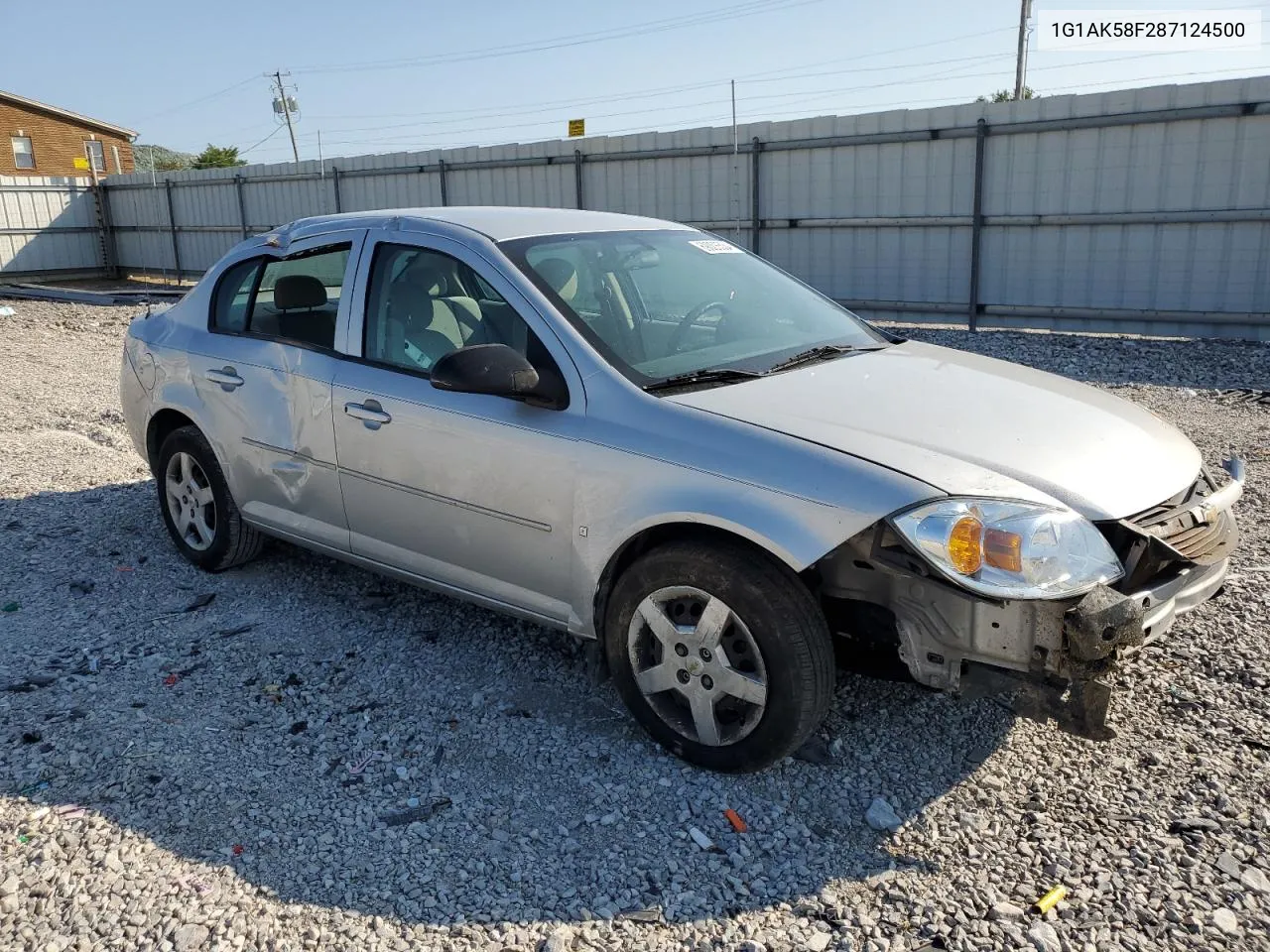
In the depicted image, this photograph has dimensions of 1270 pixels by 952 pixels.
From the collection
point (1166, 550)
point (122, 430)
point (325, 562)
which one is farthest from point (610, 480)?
point (122, 430)

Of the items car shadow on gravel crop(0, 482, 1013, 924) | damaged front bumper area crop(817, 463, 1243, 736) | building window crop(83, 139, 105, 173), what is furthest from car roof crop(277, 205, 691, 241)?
building window crop(83, 139, 105, 173)

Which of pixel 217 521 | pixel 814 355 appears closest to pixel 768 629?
pixel 814 355

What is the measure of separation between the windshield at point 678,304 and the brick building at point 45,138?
44498mm

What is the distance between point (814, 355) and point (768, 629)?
132 centimetres

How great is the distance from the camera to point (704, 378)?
363 centimetres

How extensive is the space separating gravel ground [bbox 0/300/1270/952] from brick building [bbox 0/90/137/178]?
44.4m

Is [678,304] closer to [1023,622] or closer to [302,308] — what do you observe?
[302,308]

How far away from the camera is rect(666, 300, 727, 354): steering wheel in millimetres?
3889

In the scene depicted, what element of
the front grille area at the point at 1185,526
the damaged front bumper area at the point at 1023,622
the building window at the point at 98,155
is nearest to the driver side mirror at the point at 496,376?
the damaged front bumper area at the point at 1023,622

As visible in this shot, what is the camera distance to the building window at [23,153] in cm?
4391

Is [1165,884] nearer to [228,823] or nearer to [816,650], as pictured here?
[816,650]

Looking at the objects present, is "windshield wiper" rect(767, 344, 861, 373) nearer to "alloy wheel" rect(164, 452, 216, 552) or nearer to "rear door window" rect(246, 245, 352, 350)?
"rear door window" rect(246, 245, 352, 350)

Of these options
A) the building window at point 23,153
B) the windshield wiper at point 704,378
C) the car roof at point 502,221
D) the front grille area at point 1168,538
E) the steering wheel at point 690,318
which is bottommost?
the front grille area at point 1168,538

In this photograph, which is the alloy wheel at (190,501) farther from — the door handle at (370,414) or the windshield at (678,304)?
the windshield at (678,304)
